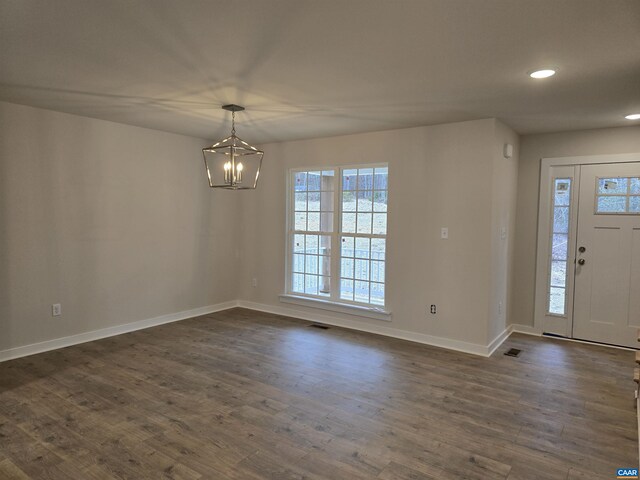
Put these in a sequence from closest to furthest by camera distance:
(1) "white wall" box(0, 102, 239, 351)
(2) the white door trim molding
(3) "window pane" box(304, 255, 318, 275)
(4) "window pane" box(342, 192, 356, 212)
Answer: (1) "white wall" box(0, 102, 239, 351) → (2) the white door trim molding → (4) "window pane" box(342, 192, 356, 212) → (3) "window pane" box(304, 255, 318, 275)

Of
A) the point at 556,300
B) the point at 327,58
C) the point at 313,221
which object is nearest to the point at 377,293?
the point at 313,221

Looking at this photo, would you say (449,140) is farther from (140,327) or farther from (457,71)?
(140,327)

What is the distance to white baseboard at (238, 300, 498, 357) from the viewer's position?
168 inches

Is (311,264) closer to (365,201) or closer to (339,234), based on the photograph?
(339,234)

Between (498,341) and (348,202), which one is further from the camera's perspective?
(348,202)

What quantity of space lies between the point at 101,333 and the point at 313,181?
308 centimetres

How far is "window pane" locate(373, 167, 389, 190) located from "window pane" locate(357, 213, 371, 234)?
0.36m

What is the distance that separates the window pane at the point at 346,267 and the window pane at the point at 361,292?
0.51 feet

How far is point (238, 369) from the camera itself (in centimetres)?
370

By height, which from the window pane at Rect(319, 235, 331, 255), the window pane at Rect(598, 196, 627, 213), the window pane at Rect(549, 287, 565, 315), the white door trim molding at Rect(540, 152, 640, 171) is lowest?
the window pane at Rect(549, 287, 565, 315)

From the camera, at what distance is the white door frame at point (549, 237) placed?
15.5 feet

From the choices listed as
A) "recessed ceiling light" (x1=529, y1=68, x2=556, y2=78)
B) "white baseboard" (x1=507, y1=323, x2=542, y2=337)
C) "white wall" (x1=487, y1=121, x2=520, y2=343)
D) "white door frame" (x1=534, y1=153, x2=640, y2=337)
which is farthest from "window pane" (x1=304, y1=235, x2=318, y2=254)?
"recessed ceiling light" (x1=529, y1=68, x2=556, y2=78)

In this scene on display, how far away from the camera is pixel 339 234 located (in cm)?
527

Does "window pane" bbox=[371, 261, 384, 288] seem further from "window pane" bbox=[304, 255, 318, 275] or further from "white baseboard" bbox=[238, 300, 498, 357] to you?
"window pane" bbox=[304, 255, 318, 275]
